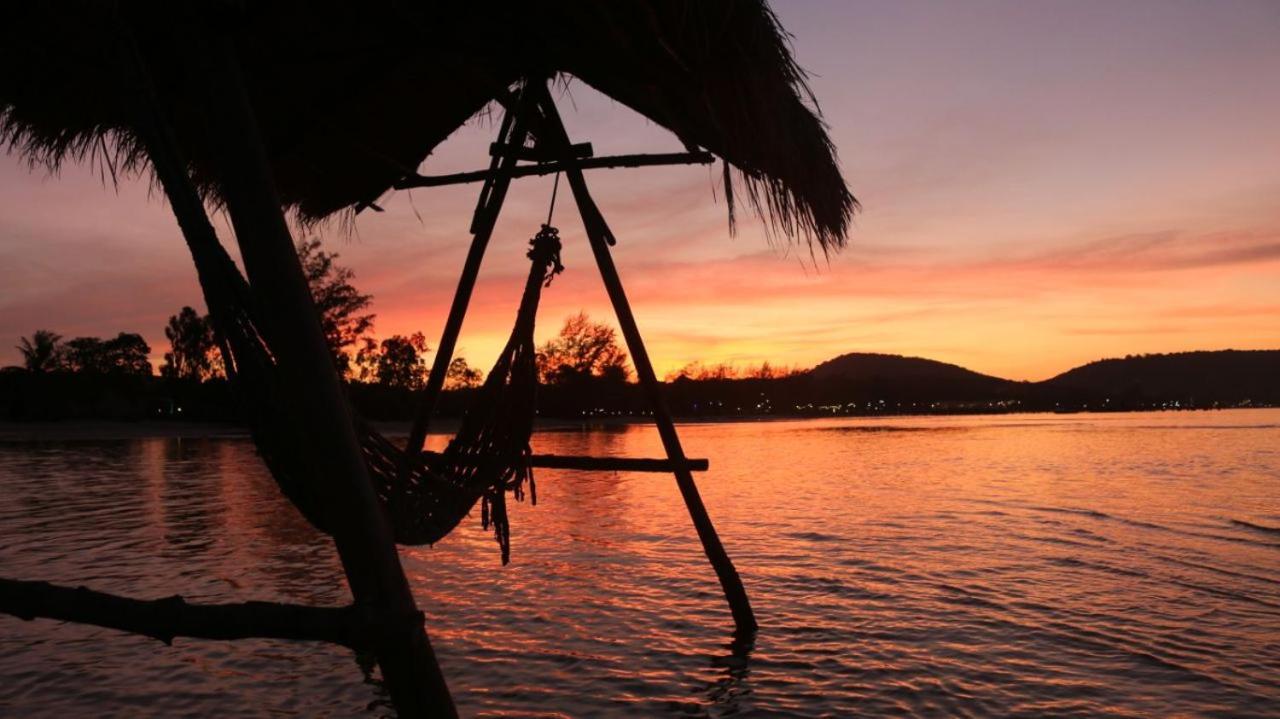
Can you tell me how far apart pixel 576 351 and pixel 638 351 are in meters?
64.8

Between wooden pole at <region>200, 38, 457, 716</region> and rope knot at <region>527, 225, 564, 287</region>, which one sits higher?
rope knot at <region>527, 225, 564, 287</region>

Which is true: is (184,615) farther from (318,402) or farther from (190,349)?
(190,349)

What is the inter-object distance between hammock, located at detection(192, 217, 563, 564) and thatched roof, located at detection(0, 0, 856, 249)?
417mm

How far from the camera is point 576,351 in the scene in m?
68.8

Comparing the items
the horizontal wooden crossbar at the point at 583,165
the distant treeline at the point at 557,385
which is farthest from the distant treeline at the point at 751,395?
the horizontal wooden crossbar at the point at 583,165

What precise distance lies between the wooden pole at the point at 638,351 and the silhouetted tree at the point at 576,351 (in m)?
63.3

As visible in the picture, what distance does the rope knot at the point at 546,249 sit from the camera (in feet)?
12.3

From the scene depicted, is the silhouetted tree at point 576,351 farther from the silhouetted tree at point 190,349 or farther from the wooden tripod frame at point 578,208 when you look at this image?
the wooden tripod frame at point 578,208

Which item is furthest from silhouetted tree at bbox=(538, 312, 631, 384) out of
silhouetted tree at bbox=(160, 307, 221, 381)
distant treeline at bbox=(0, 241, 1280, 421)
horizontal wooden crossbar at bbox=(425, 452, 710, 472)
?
horizontal wooden crossbar at bbox=(425, 452, 710, 472)

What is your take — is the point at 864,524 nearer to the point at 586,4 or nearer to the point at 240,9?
the point at 586,4

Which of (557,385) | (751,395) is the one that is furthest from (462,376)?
(751,395)

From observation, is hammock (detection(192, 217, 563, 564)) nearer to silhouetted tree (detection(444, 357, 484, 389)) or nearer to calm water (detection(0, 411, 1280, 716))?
calm water (detection(0, 411, 1280, 716))

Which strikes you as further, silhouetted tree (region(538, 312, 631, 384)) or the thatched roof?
silhouetted tree (region(538, 312, 631, 384))

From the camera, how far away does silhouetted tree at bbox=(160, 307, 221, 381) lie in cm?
4869
